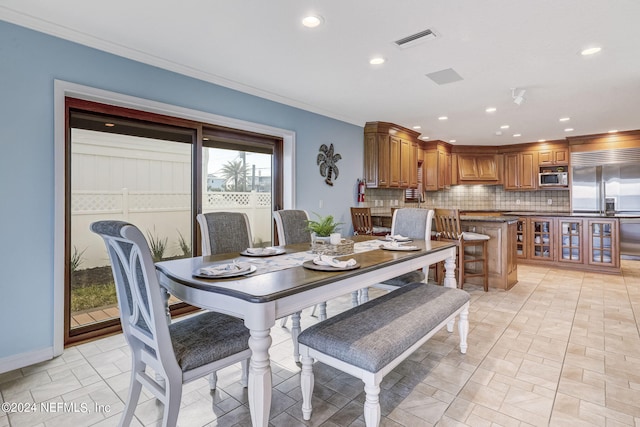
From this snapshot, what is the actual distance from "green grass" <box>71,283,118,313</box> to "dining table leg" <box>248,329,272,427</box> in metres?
2.31

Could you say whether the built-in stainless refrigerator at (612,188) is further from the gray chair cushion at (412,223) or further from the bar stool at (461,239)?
the gray chair cushion at (412,223)

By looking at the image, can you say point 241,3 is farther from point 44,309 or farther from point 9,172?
point 44,309

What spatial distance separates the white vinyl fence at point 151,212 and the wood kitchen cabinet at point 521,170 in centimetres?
556

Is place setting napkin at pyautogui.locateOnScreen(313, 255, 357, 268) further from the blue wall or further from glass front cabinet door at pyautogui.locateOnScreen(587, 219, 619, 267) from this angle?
glass front cabinet door at pyautogui.locateOnScreen(587, 219, 619, 267)

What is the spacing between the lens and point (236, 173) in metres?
3.87

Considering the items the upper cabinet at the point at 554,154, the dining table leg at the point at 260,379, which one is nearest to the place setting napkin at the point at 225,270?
the dining table leg at the point at 260,379

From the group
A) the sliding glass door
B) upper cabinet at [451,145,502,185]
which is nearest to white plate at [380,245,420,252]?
the sliding glass door

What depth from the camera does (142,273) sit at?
129 cm

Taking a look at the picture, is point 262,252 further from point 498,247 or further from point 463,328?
point 498,247

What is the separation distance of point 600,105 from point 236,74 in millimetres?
4526

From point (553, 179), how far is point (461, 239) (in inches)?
156

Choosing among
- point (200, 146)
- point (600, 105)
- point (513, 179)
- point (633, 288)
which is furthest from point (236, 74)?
point (513, 179)

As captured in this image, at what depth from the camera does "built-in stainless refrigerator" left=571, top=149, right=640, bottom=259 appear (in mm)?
5398

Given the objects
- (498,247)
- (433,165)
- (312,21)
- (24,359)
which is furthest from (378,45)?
(433,165)
